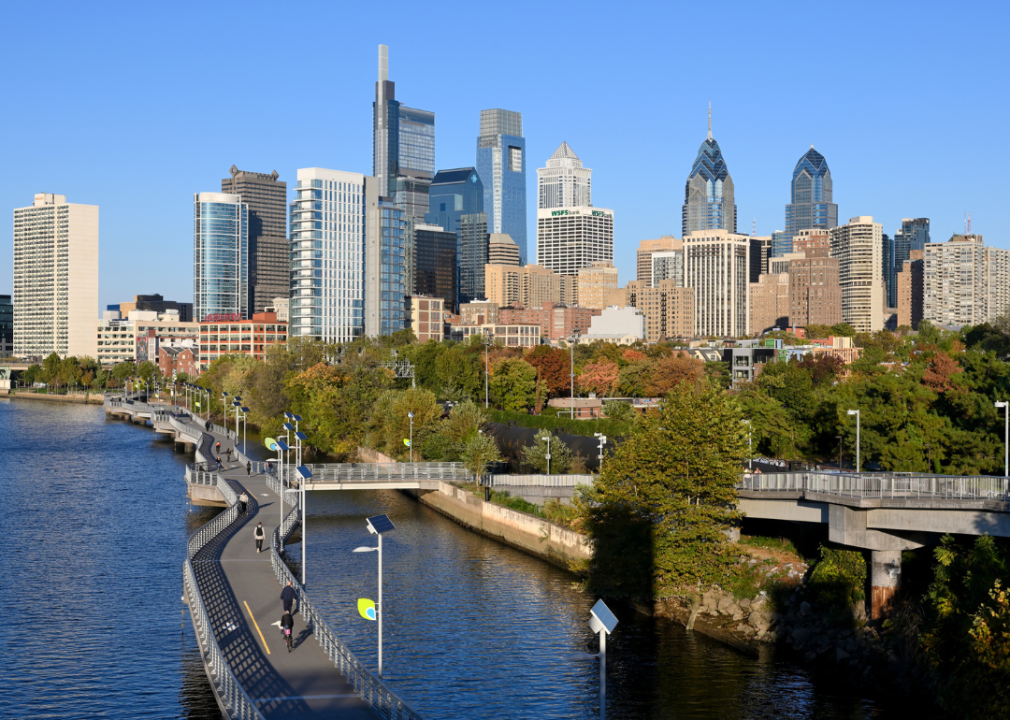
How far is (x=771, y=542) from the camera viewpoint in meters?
49.2

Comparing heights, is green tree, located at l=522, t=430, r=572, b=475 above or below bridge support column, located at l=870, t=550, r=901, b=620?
above

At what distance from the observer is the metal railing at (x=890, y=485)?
39844 millimetres

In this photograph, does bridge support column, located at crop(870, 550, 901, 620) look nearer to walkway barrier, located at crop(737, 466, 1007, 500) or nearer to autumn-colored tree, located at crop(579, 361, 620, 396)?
walkway barrier, located at crop(737, 466, 1007, 500)

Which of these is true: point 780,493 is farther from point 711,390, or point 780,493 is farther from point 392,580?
point 392,580

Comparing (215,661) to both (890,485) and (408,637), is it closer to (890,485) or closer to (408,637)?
(408,637)

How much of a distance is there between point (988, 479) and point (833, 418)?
82.4 feet

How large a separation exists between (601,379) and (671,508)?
93531 mm

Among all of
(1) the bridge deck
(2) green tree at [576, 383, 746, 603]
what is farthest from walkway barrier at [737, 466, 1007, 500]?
(1) the bridge deck

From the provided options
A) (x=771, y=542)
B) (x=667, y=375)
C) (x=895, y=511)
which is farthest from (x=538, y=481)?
(x=667, y=375)

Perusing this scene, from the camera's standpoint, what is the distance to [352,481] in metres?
70.5

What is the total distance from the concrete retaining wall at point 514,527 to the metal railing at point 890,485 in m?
9.76

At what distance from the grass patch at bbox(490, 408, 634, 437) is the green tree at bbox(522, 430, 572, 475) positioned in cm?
514

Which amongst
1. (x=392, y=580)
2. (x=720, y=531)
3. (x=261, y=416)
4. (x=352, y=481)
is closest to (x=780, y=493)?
(x=720, y=531)

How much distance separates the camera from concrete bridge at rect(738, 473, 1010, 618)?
3894cm
